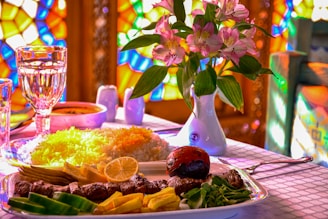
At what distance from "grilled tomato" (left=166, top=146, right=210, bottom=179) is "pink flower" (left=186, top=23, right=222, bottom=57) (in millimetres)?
284

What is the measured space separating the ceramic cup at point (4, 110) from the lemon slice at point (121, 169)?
0.35 metres

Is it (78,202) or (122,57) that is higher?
(122,57)

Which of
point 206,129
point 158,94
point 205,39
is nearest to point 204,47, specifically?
point 205,39

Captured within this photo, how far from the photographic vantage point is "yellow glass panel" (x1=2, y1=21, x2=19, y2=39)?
112 inches

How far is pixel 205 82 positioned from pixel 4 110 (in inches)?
19.4

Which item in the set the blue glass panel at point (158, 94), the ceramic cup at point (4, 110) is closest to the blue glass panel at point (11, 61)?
the blue glass panel at point (158, 94)

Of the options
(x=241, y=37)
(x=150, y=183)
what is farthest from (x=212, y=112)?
(x=150, y=183)

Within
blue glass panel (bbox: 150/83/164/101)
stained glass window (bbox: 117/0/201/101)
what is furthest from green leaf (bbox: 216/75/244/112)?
blue glass panel (bbox: 150/83/164/101)

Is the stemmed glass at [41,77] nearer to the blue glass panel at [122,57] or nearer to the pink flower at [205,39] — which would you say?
the pink flower at [205,39]

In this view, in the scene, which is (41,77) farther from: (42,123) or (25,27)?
(25,27)

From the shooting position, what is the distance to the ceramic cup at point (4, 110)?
147 cm

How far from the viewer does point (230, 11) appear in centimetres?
149

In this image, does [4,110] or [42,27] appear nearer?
[4,110]

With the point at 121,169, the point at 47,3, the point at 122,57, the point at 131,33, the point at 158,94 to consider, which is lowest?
the point at 158,94
